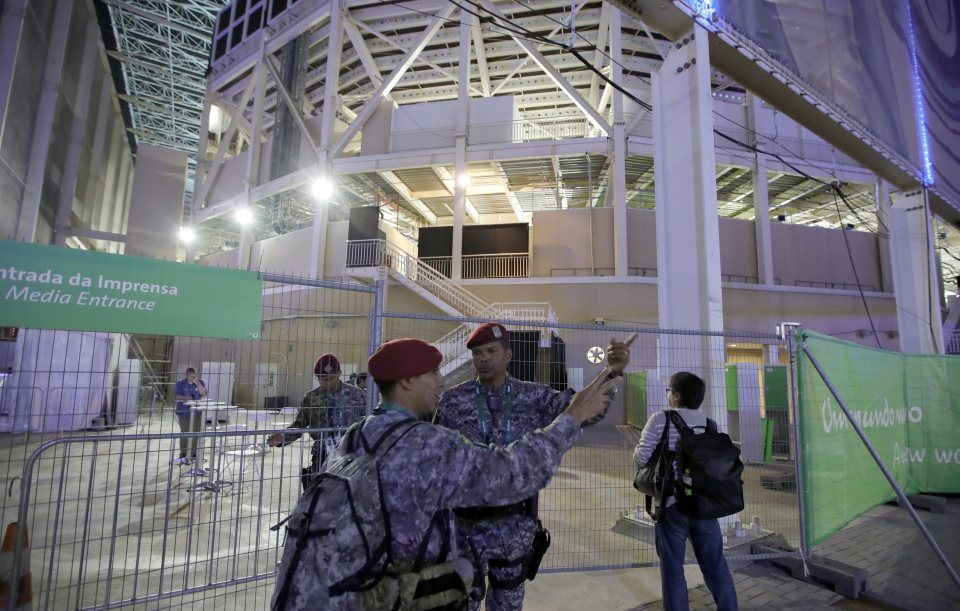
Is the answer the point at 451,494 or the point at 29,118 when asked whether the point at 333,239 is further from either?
the point at 451,494

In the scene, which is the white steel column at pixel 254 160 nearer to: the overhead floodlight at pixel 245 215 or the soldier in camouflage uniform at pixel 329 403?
the overhead floodlight at pixel 245 215

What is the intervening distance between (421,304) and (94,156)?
821 inches

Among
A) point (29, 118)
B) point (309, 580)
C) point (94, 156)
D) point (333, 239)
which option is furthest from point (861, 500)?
point (94, 156)

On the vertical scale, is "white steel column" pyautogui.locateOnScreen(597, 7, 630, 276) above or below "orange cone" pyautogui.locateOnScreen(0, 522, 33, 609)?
above

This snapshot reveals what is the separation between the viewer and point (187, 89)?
30.7 m

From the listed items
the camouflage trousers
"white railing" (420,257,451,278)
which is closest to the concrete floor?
the camouflage trousers

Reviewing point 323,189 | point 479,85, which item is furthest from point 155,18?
point 479,85

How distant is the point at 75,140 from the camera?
20797mm

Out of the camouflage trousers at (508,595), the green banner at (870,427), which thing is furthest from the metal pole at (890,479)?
the camouflage trousers at (508,595)

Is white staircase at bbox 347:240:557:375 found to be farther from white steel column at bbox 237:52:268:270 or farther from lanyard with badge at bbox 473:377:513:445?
lanyard with badge at bbox 473:377:513:445

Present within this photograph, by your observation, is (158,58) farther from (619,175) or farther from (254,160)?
(619,175)

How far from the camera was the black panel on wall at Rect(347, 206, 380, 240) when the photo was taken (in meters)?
18.7

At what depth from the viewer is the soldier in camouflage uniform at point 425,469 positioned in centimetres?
135

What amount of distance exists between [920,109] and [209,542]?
44.0 feet
